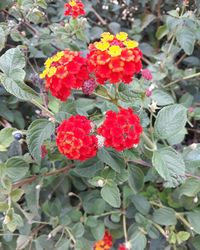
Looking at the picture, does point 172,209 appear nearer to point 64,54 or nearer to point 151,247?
point 151,247

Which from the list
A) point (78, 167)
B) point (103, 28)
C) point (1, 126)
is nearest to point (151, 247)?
point (78, 167)

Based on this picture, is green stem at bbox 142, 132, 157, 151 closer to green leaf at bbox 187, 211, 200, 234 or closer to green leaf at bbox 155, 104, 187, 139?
green leaf at bbox 155, 104, 187, 139

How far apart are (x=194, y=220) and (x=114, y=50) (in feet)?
2.27

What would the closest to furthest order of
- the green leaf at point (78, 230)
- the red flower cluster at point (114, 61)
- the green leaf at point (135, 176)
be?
1. the red flower cluster at point (114, 61)
2. the green leaf at point (135, 176)
3. the green leaf at point (78, 230)

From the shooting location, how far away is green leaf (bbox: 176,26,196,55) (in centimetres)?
152

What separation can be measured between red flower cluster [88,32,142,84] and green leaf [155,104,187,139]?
22 cm

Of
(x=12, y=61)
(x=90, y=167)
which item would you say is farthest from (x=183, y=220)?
(x=12, y=61)

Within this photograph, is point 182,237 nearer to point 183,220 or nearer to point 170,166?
point 183,220

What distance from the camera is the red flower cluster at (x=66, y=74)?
0.97m

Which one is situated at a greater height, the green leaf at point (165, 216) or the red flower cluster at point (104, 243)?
the green leaf at point (165, 216)

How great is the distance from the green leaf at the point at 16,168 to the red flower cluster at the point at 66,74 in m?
0.31

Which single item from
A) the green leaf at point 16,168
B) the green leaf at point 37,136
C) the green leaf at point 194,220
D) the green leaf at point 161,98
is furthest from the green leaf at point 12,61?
the green leaf at point 194,220

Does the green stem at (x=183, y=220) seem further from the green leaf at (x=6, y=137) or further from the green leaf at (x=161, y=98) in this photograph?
the green leaf at (x=6, y=137)

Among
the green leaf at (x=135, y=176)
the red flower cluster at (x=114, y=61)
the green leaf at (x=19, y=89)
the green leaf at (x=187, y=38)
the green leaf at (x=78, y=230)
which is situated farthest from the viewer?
the green leaf at (x=187, y=38)
